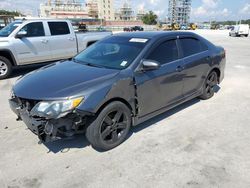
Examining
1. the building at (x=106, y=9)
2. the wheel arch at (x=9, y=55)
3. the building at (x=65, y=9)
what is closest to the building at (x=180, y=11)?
the building at (x=106, y=9)

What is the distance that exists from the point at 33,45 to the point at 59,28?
1.25 m

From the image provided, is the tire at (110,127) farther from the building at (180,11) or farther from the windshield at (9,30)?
the building at (180,11)

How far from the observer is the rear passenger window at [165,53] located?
12.6 feet

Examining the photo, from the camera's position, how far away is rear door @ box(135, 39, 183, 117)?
3.58 meters

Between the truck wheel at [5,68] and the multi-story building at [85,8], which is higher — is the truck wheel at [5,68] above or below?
below

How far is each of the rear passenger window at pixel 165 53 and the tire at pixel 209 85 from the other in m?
1.38

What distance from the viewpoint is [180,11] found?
122500 millimetres

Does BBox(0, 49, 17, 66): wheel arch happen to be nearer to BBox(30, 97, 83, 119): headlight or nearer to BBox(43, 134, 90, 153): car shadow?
BBox(43, 134, 90, 153): car shadow

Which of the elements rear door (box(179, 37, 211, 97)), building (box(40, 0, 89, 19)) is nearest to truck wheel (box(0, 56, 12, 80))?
rear door (box(179, 37, 211, 97))

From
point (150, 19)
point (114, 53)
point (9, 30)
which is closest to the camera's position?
point (114, 53)

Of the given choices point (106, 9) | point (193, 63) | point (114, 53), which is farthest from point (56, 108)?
point (106, 9)

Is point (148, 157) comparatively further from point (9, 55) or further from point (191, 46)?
point (9, 55)

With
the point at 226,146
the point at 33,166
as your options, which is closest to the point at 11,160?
the point at 33,166

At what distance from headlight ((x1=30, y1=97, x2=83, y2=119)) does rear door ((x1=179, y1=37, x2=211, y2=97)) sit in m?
2.32
